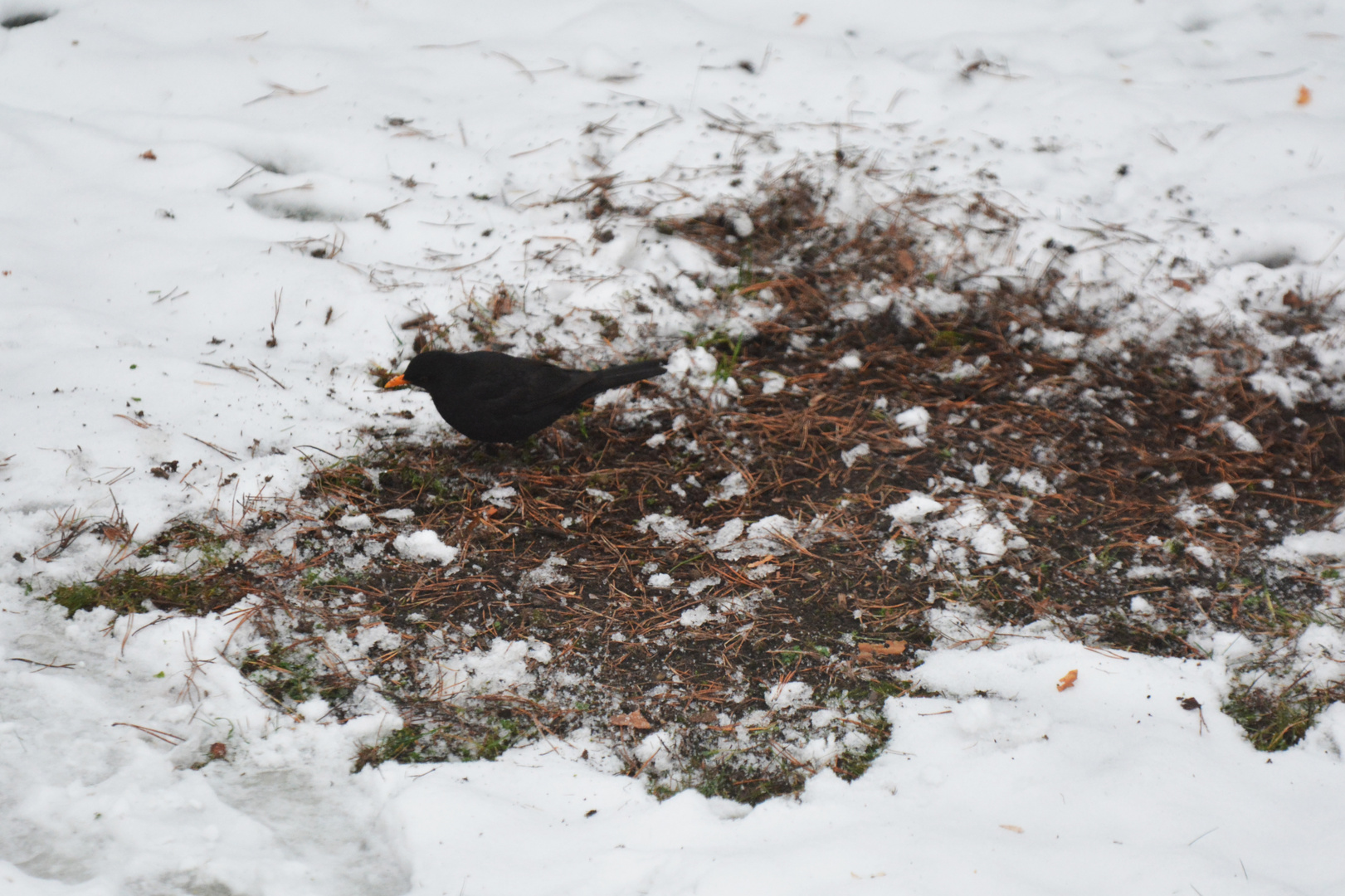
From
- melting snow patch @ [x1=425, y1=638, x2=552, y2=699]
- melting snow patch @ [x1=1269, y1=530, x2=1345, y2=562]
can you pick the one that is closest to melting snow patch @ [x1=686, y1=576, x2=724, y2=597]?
melting snow patch @ [x1=425, y1=638, x2=552, y2=699]

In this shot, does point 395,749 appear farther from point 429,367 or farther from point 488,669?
point 429,367

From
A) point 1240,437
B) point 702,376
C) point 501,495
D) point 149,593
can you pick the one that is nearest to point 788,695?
point 501,495

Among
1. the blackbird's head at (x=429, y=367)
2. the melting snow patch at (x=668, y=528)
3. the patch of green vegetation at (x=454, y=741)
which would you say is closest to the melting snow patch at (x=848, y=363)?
the melting snow patch at (x=668, y=528)

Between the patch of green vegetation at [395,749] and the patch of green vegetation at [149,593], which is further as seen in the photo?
the patch of green vegetation at [149,593]

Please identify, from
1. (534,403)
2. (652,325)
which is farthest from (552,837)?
(652,325)

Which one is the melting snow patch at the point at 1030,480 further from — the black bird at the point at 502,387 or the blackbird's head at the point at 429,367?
the blackbird's head at the point at 429,367

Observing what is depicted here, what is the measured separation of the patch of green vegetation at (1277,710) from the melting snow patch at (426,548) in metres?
2.27

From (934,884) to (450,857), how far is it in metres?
1.02

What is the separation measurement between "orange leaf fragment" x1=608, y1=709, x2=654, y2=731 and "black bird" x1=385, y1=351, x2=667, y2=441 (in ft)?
3.87

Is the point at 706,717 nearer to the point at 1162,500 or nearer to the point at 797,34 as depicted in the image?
the point at 1162,500

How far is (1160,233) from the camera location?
12.3ft

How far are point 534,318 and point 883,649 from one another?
2012mm

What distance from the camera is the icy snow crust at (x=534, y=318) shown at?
1787mm

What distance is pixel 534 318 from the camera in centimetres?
349
